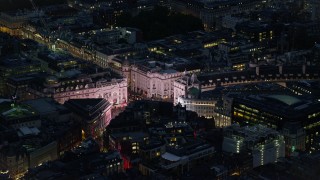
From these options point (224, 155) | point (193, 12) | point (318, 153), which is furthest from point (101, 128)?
point (193, 12)

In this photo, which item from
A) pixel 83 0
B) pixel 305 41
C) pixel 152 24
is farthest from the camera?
pixel 83 0

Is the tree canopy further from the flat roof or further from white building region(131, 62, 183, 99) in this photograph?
the flat roof

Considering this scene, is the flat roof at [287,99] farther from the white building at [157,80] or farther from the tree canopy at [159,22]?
the tree canopy at [159,22]

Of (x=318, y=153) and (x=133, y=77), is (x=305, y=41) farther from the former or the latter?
(x=318, y=153)

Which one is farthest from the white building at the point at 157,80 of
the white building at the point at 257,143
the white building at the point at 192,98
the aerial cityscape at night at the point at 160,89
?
the white building at the point at 257,143

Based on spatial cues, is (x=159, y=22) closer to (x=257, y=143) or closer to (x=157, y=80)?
(x=157, y=80)
